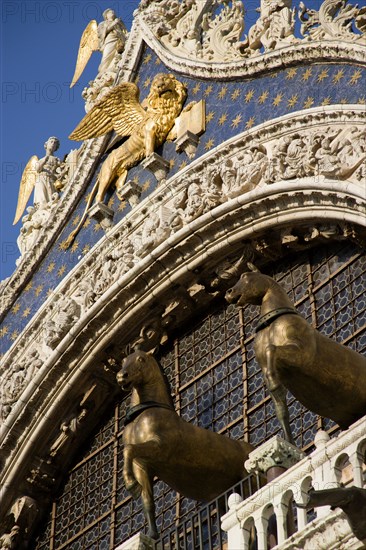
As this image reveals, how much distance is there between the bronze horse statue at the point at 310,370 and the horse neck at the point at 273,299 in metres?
0.17

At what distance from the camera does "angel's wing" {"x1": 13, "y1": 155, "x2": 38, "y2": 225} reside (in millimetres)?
21000

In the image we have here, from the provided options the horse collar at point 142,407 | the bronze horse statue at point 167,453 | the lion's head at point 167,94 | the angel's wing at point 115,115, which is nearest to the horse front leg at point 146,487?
the bronze horse statue at point 167,453

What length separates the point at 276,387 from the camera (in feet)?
41.2

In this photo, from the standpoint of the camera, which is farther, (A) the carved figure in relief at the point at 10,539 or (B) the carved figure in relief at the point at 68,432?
(B) the carved figure in relief at the point at 68,432

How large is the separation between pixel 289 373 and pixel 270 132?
13.5 feet

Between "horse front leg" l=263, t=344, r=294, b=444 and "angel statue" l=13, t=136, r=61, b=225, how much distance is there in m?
8.11

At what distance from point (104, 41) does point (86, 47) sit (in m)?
0.74

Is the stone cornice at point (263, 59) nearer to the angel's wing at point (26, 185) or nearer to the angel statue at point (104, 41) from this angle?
the angel statue at point (104, 41)

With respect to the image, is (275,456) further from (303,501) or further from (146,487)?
(146,487)

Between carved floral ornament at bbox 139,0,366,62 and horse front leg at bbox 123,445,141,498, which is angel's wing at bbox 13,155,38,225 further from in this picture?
horse front leg at bbox 123,445,141,498

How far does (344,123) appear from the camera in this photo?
15.0m

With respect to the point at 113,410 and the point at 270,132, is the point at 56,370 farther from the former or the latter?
the point at 270,132

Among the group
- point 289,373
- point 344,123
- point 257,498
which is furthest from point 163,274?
point 257,498

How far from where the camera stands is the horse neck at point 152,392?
13.8 m
